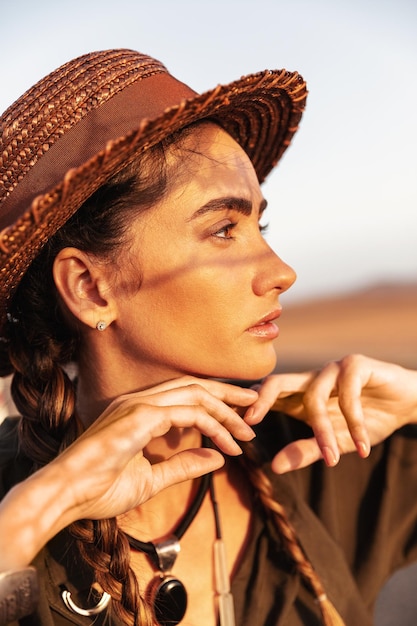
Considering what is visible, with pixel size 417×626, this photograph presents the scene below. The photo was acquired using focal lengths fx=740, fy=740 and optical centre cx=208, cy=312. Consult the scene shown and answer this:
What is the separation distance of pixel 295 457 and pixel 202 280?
0.65 meters

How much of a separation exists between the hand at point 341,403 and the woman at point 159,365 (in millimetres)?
12

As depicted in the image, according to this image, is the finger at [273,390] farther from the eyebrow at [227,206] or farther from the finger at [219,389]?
the eyebrow at [227,206]

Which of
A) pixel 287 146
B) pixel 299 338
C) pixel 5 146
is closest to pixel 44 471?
pixel 5 146

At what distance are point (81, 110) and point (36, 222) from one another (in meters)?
0.42

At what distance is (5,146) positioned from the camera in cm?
200

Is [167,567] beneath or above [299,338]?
above

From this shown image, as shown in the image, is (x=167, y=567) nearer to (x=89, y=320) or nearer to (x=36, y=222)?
(x=89, y=320)

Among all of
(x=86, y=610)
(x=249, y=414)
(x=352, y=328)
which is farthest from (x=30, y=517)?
(x=352, y=328)

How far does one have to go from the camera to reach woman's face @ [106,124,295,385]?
212 cm

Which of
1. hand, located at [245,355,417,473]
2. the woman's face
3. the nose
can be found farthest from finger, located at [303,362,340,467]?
the nose

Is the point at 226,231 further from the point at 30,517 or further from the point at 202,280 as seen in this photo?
the point at 30,517

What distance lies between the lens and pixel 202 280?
2.11 m

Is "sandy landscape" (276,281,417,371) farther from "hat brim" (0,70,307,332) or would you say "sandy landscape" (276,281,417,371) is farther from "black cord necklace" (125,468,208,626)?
"black cord necklace" (125,468,208,626)

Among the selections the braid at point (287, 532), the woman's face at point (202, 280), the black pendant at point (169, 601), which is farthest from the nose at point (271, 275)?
the black pendant at point (169, 601)
